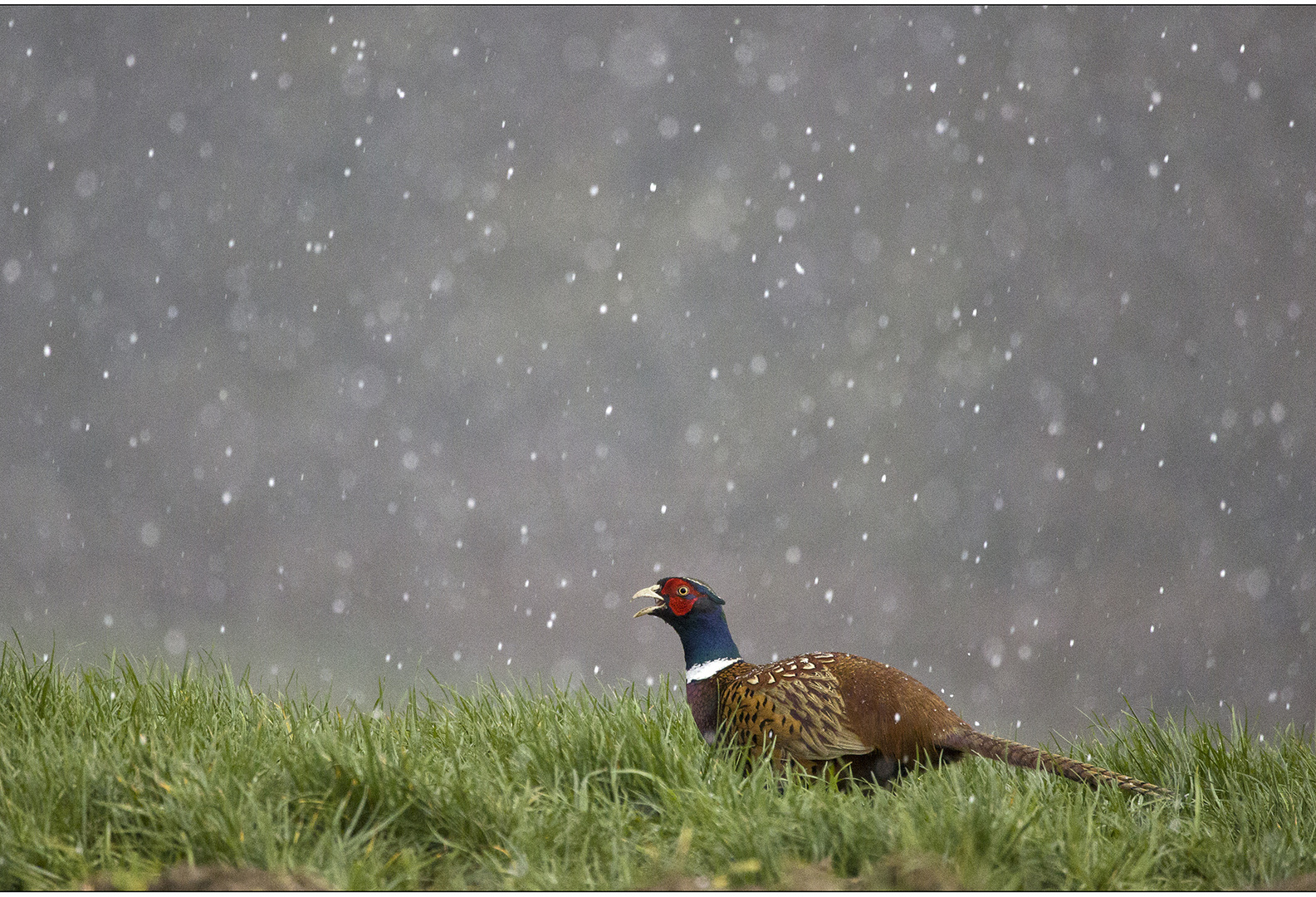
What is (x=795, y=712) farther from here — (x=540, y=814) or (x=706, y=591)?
(x=540, y=814)

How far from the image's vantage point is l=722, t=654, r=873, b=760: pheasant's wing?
3.87 metres

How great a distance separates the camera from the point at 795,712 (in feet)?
12.8

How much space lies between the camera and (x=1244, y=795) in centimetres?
412

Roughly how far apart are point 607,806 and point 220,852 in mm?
1231

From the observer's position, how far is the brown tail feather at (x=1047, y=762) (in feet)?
11.9

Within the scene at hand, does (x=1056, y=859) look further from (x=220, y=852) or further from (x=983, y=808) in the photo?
(x=220, y=852)

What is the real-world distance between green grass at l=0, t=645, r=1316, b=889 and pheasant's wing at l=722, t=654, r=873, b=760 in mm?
168

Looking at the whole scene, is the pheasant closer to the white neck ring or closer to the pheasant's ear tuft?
the white neck ring


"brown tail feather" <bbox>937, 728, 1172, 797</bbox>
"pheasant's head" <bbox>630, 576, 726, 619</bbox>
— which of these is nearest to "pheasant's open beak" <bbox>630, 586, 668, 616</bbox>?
"pheasant's head" <bbox>630, 576, 726, 619</bbox>

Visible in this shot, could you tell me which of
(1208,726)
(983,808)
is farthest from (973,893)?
(1208,726)

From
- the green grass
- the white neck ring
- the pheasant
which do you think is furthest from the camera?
the white neck ring

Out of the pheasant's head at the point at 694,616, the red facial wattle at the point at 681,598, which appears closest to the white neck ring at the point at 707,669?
the pheasant's head at the point at 694,616

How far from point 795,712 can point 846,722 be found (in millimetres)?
212

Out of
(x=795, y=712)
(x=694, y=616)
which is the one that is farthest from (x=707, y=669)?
(x=795, y=712)
